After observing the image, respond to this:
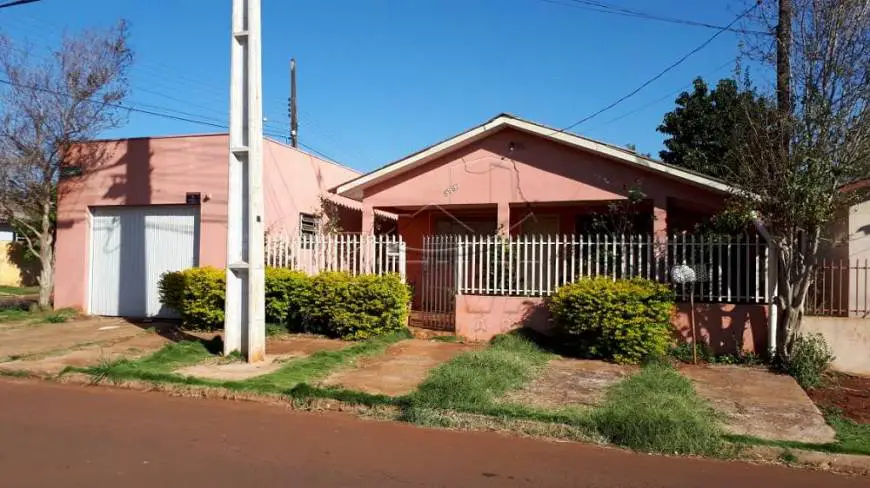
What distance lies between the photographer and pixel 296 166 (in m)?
16.1

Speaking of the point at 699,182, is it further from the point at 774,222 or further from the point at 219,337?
the point at 219,337

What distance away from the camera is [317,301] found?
12.0m

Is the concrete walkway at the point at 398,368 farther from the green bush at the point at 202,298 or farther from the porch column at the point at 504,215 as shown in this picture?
the green bush at the point at 202,298

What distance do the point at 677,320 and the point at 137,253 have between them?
11.6m

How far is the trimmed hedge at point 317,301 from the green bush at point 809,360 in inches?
244

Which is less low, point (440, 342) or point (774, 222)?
point (774, 222)

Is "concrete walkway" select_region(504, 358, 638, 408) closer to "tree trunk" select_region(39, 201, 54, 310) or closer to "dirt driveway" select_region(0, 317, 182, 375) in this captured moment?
"dirt driveway" select_region(0, 317, 182, 375)

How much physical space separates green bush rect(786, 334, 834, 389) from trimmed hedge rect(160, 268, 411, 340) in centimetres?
621

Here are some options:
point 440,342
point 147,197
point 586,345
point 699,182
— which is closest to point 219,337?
point 440,342

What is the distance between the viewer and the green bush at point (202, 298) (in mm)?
12367

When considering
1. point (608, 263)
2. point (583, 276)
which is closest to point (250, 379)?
point (583, 276)

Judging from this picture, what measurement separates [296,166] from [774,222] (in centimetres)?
1053

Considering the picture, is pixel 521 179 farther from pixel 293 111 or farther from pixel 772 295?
pixel 293 111

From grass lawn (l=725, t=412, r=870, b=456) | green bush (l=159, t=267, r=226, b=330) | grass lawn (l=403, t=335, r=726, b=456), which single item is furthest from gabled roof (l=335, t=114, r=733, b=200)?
grass lawn (l=725, t=412, r=870, b=456)
